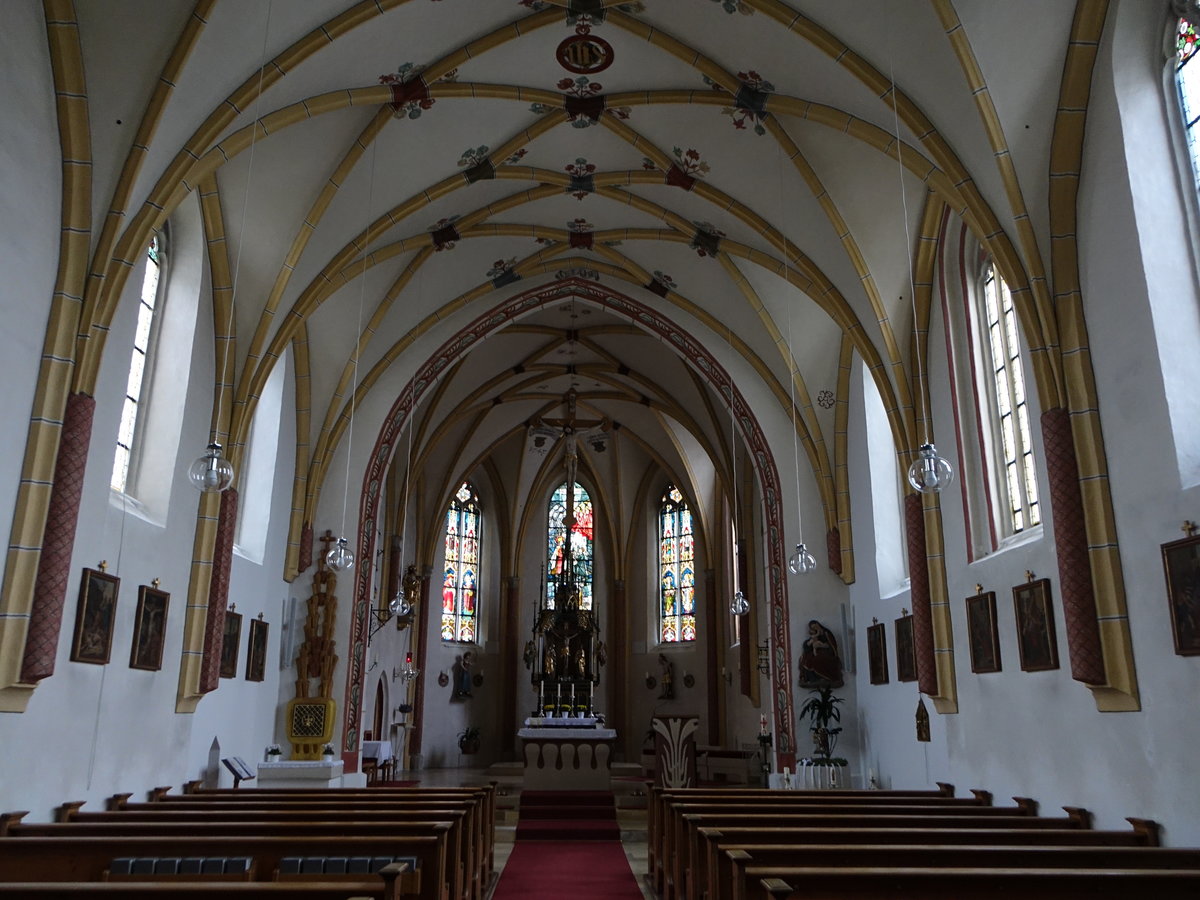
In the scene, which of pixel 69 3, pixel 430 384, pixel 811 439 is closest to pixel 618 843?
pixel 811 439

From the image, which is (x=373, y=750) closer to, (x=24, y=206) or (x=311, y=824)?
(x=311, y=824)

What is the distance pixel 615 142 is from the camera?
14.5 m

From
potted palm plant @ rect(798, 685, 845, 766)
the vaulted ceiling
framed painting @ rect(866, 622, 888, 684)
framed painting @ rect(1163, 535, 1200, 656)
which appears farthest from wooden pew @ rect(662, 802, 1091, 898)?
potted palm plant @ rect(798, 685, 845, 766)

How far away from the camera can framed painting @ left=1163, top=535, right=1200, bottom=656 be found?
7.64 meters

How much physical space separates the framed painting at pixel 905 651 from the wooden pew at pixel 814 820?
149 inches

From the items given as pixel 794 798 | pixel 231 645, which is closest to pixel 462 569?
pixel 231 645

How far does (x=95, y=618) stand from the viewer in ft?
34.5

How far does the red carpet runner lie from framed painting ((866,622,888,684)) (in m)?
4.63

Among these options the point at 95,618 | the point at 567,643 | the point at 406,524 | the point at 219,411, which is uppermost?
the point at 406,524

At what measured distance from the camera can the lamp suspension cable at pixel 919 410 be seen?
26.3 feet

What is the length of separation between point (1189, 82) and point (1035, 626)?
5287mm

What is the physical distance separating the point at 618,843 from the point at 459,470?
14.1 m

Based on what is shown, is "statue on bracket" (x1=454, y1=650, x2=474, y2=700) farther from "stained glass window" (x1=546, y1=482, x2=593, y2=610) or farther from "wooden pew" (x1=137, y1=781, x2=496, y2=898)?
"wooden pew" (x1=137, y1=781, x2=496, y2=898)

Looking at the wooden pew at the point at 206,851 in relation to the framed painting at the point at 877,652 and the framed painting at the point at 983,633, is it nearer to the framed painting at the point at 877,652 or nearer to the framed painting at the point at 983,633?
the framed painting at the point at 983,633
